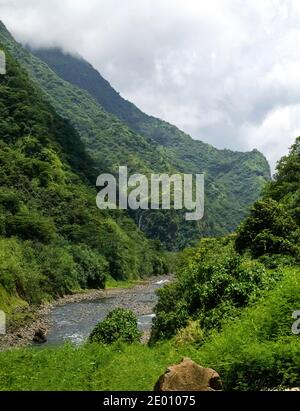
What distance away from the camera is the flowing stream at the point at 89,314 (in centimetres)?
5328

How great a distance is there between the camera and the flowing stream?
5328cm

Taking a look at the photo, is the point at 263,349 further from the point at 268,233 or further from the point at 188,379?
the point at 268,233

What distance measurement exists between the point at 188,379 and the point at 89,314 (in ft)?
181

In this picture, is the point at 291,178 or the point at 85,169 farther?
the point at 85,169

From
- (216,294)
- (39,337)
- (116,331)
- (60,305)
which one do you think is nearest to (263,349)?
(216,294)

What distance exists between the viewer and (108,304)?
82125 mm

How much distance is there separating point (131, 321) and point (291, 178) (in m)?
34.1

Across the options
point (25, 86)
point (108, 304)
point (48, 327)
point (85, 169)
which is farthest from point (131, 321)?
point (25, 86)

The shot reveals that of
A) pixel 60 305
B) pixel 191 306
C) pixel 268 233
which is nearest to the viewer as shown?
pixel 191 306

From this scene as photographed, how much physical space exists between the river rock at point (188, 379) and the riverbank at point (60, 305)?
1247 inches

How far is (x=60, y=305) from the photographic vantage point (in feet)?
258

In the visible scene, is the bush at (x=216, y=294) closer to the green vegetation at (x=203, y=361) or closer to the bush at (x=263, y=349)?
the green vegetation at (x=203, y=361)

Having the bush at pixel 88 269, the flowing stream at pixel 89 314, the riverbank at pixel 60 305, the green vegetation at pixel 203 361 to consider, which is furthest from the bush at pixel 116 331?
the bush at pixel 88 269
